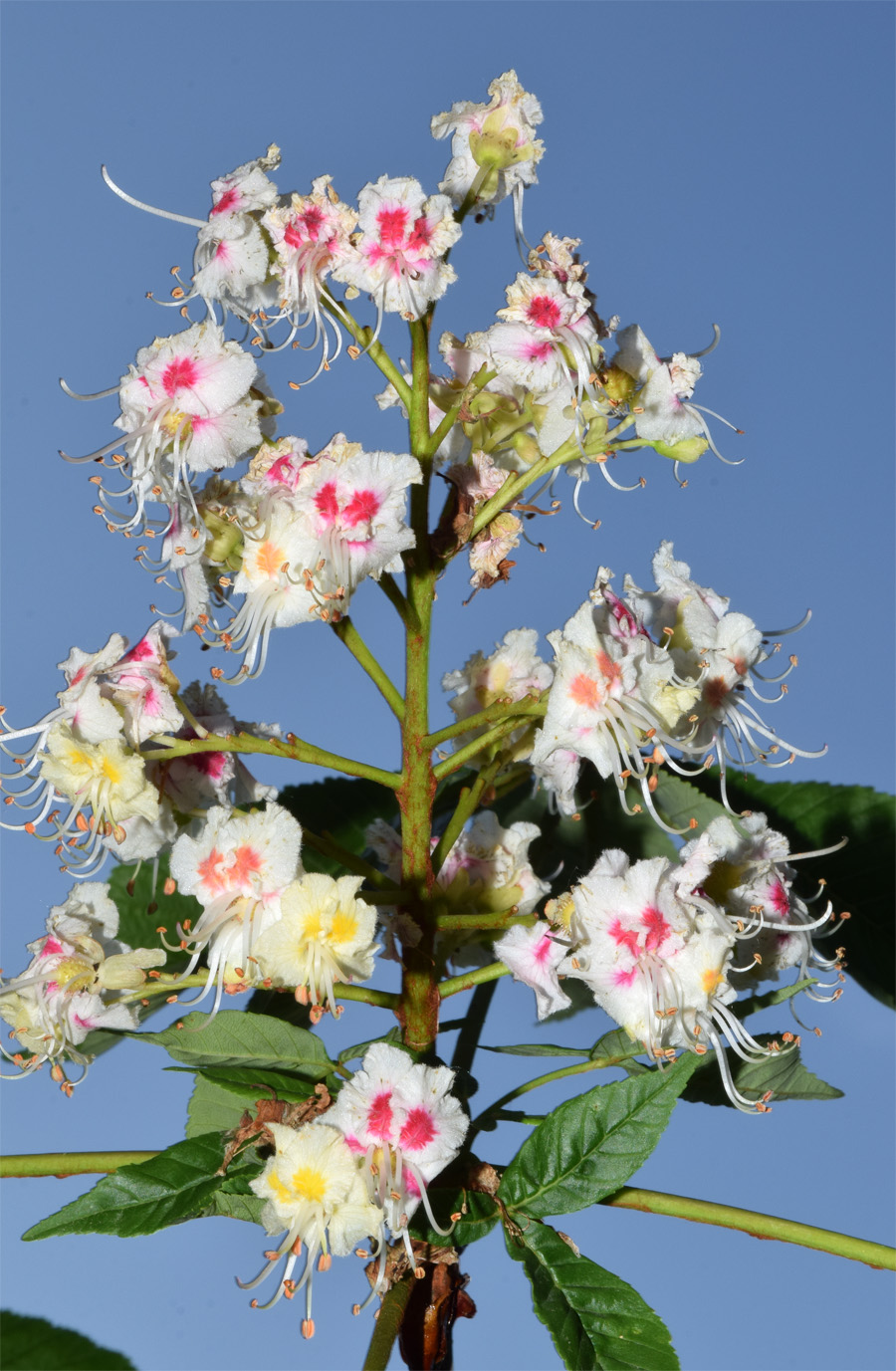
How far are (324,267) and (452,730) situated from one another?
0.34 m

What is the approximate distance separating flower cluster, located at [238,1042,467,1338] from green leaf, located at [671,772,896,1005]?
1.96ft

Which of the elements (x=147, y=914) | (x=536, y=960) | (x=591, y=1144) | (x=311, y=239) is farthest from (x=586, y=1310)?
(x=311, y=239)

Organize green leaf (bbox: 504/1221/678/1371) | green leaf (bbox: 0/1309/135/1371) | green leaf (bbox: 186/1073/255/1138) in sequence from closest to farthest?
green leaf (bbox: 0/1309/135/1371) < green leaf (bbox: 504/1221/678/1371) < green leaf (bbox: 186/1073/255/1138)

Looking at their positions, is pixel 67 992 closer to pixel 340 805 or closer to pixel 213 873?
pixel 213 873

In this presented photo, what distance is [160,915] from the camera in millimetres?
1440

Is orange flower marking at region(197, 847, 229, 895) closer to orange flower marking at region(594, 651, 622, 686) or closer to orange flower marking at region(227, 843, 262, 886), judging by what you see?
orange flower marking at region(227, 843, 262, 886)

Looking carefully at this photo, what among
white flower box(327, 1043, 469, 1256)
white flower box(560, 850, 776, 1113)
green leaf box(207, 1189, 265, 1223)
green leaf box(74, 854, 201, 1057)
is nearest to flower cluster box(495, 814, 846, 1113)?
white flower box(560, 850, 776, 1113)

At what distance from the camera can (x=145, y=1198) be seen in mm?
957

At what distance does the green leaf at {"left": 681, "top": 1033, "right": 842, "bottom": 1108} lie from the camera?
3.56ft

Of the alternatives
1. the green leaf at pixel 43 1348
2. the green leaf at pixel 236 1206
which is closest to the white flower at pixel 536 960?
the green leaf at pixel 236 1206

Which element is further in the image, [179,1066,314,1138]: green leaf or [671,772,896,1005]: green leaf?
[671,772,896,1005]: green leaf

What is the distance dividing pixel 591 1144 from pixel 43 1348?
1.28 ft

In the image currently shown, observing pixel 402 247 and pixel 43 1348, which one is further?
pixel 402 247

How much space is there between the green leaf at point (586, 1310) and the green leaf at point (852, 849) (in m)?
0.56
